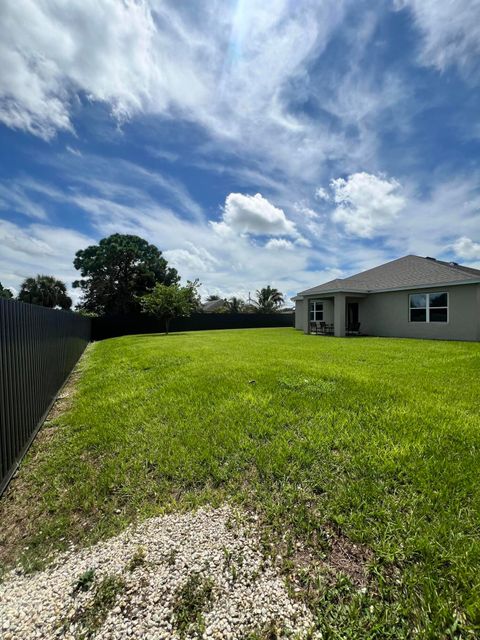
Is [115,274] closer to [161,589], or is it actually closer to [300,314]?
[300,314]

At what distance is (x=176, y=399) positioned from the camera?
496cm

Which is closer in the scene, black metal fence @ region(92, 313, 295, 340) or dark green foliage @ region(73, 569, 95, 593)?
dark green foliage @ region(73, 569, 95, 593)

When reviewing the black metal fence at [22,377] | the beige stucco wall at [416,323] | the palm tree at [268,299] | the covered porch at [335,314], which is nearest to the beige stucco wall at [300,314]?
the covered porch at [335,314]

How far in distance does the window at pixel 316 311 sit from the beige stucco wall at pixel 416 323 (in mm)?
2887

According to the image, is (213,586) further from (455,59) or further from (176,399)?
(455,59)

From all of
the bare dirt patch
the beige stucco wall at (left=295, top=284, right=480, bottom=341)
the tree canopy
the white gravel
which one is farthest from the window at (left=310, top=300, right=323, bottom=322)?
the white gravel

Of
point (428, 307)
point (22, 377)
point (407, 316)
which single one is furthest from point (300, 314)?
point (22, 377)

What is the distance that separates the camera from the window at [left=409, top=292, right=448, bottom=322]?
43.7ft

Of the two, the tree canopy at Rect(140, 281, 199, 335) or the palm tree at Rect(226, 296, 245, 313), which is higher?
the palm tree at Rect(226, 296, 245, 313)

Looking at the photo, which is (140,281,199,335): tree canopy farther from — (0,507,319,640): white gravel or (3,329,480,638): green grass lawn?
(0,507,319,640): white gravel

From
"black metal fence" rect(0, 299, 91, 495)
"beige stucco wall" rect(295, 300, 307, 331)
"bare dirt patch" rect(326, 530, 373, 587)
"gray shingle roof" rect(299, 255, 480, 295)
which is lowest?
"bare dirt patch" rect(326, 530, 373, 587)

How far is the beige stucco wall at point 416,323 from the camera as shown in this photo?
40.4 ft

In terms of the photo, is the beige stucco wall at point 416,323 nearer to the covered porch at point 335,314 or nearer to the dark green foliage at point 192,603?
the covered porch at point 335,314

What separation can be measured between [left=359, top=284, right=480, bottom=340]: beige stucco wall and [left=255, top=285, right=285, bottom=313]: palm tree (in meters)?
23.8
